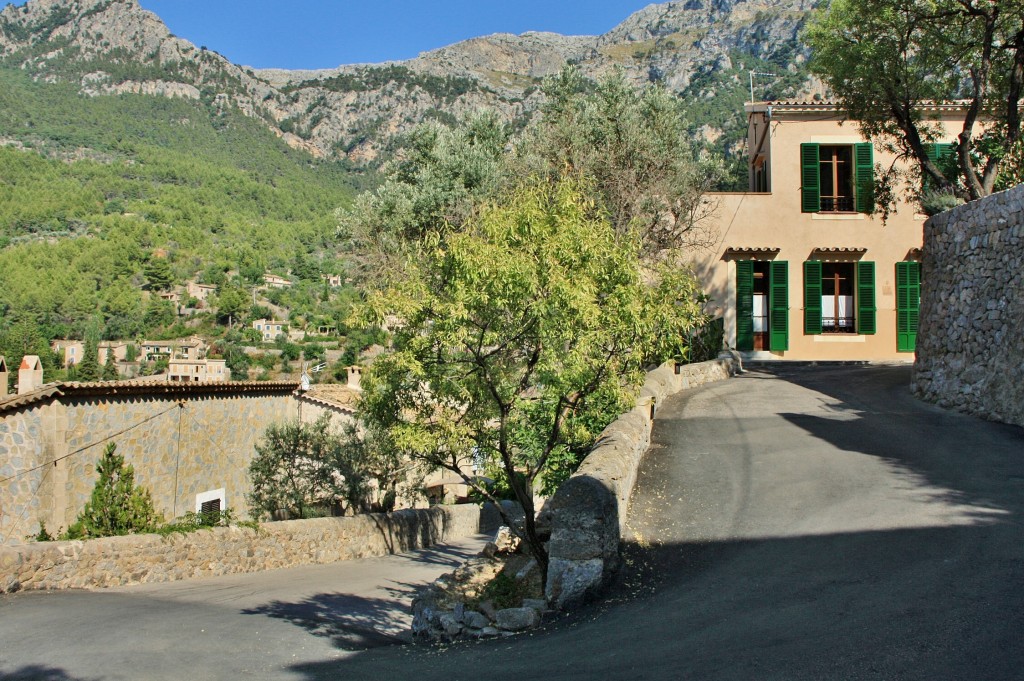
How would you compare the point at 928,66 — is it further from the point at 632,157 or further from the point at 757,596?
the point at 757,596

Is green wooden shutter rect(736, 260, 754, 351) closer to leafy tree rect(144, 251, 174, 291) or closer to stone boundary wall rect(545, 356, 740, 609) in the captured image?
stone boundary wall rect(545, 356, 740, 609)

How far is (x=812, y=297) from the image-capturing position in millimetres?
22938

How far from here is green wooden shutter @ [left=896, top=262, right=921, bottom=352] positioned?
22.8m

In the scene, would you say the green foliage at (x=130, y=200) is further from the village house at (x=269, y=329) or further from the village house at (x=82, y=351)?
the village house at (x=269, y=329)

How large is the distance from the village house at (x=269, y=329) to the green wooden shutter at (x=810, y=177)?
70.1 m

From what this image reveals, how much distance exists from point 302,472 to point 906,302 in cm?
1733

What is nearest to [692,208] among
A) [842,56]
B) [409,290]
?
[842,56]

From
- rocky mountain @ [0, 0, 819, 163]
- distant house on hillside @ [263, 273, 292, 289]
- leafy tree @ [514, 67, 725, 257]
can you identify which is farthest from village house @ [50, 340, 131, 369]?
rocky mountain @ [0, 0, 819, 163]

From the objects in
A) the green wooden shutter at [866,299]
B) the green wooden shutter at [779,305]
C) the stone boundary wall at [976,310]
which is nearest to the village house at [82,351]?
the green wooden shutter at [779,305]

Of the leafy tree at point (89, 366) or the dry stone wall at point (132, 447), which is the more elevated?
the leafy tree at point (89, 366)

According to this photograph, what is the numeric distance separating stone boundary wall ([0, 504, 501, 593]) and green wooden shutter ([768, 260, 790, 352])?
10931 millimetres

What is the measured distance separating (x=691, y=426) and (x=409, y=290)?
674 centimetres

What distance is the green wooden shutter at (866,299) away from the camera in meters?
22.8

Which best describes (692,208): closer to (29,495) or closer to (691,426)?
(691,426)
